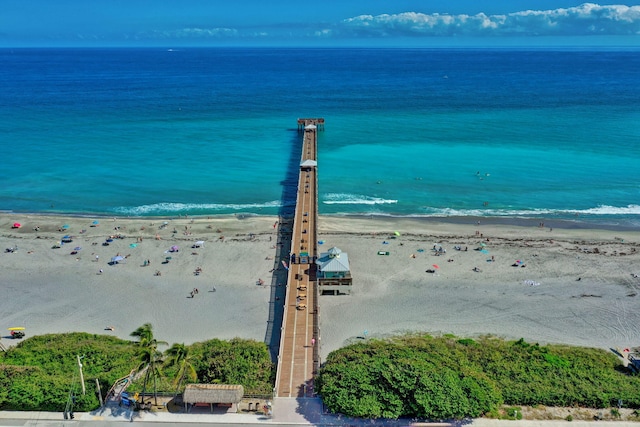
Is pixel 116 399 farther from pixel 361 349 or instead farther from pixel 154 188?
pixel 154 188

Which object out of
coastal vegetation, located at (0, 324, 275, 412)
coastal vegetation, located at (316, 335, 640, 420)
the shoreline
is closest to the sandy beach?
the shoreline

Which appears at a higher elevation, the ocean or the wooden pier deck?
the ocean

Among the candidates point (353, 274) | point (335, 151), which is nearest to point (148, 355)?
point (353, 274)

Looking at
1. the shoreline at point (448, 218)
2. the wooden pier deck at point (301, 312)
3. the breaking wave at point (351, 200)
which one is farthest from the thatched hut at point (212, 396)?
the breaking wave at point (351, 200)

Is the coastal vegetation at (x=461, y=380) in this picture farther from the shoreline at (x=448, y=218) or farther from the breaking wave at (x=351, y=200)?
the breaking wave at (x=351, y=200)

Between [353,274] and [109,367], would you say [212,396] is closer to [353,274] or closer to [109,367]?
[109,367]

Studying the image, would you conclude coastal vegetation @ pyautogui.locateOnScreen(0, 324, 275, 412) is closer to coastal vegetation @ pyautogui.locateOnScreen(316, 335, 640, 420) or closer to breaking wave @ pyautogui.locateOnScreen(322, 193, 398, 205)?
coastal vegetation @ pyautogui.locateOnScreen(316, 335, 640, 420)
